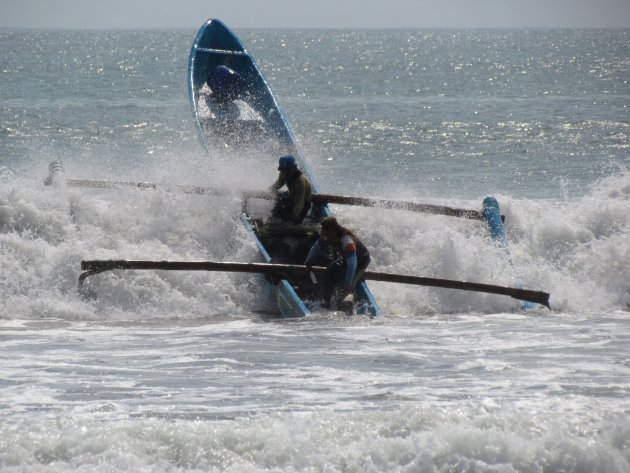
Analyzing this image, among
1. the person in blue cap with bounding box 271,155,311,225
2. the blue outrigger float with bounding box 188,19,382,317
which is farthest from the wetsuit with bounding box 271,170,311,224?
the blue outrigger float with bounding box 188,19,382,317

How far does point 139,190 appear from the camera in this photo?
1324 cm

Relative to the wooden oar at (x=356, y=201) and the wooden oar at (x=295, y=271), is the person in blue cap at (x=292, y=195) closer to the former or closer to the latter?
the wooden oar at (x=356, y=201)

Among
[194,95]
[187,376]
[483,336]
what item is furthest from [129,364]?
[194,95]

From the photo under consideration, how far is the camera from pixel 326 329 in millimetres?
9477

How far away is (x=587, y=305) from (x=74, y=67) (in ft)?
134

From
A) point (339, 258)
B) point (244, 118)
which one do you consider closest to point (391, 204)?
point (339, 258)

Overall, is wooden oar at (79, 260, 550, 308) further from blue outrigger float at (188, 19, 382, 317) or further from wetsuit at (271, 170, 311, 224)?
wetsuit at (271, 170, 311, 224)

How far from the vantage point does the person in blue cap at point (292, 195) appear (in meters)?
11.3

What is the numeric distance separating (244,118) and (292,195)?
385 cm

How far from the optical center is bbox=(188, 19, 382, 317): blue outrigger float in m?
11.1

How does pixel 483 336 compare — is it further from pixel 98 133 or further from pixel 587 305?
pixel 98 133

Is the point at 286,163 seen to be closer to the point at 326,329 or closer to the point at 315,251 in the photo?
the point at 315,251

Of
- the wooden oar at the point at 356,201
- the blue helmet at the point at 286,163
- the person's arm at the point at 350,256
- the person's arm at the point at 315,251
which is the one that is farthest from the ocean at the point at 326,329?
the blue helmet at the point at 286,163

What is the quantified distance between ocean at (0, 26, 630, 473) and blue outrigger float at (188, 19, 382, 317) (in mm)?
366
